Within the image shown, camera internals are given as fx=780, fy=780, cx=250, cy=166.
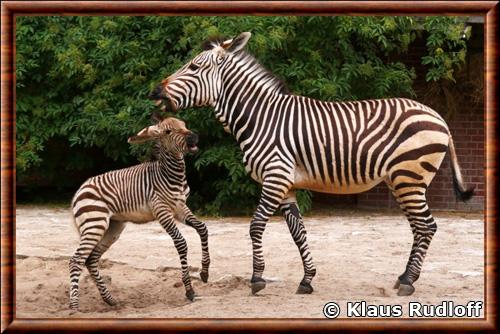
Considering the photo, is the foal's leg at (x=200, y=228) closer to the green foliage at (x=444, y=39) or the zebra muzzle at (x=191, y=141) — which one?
the zebra muzzle at (x=191, y=141)

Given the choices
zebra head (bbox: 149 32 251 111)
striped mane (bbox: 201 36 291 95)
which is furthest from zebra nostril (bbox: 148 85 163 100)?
striped mane (bbox: 201 36 291 95)

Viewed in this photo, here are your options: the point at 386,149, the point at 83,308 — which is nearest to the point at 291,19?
the point at 386,149

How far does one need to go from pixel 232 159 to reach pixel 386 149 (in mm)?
6111

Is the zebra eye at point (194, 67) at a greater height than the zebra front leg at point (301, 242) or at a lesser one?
greater

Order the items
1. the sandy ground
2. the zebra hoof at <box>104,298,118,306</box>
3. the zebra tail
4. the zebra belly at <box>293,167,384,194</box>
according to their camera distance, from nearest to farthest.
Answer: the sandy ground < the zebra belly at <box>293,167,384,194</box> < the zebra hoof at <box>104,298,118,306</box> < the zebra tail

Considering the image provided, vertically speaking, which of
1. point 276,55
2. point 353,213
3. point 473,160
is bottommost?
point 353,213

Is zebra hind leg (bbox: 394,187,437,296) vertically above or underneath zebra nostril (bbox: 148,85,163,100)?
underneath

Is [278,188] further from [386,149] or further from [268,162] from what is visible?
[386,149]

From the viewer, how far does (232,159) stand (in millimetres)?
13711

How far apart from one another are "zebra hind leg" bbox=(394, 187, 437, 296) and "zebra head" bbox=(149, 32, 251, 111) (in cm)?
219

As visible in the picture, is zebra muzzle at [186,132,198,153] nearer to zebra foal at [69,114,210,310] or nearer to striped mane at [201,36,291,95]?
zebra foal at [69,114,210,310]

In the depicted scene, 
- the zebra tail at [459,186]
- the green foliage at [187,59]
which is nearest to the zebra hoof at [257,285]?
the zebra tail at [459,186]

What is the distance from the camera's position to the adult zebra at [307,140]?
7781 millimetres

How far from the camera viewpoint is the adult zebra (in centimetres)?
778
